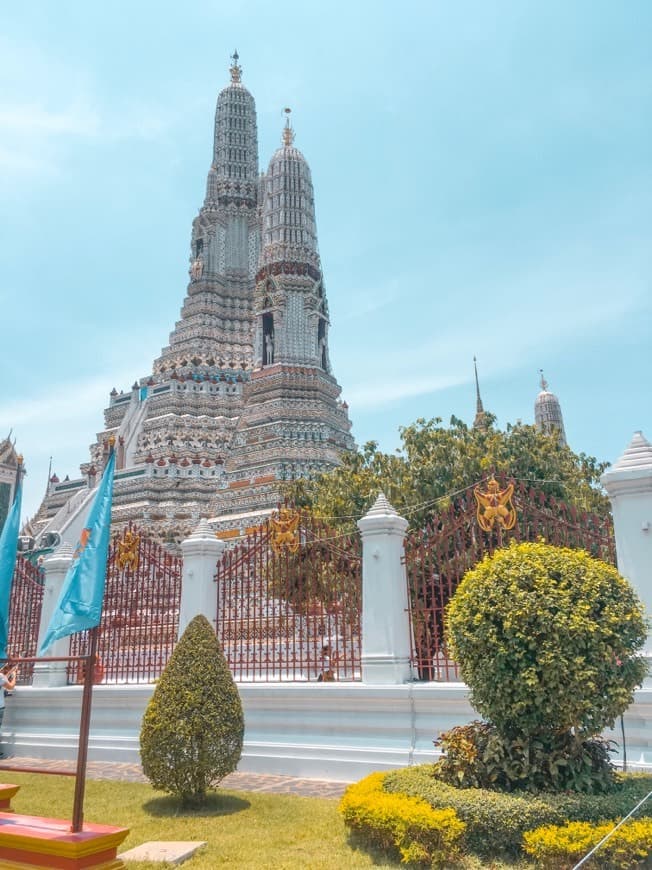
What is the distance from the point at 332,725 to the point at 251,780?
126cm

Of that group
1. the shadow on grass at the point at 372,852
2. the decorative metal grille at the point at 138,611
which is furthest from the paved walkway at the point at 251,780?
the shadow on grass at the point at 372,852

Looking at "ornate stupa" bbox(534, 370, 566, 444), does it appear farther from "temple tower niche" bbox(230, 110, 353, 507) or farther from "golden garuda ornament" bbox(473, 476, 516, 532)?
"golden garuda ornament" bbox(473, 476, 516, 532)

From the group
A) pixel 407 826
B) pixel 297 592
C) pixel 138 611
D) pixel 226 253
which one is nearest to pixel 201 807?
pixel 407 826

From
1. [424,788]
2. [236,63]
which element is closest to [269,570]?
[424,788]

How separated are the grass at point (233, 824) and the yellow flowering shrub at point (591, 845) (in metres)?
0.27

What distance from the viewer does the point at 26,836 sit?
4.39m

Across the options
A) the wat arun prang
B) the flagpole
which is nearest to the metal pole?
the flagpole

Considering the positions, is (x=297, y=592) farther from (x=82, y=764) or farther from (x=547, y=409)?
(x=547, y=409)

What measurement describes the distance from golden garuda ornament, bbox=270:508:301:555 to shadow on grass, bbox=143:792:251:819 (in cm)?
376

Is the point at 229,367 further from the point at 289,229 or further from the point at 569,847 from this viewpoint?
the point at 569,847

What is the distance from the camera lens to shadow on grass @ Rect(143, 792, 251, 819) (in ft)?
24.4

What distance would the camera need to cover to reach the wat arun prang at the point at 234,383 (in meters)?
32.5

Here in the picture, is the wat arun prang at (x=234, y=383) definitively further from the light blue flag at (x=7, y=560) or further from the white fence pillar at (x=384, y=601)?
the light blue flag at (x=7, y=560)

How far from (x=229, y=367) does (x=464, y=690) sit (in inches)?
1369
